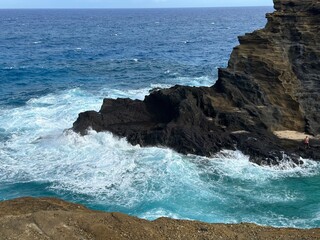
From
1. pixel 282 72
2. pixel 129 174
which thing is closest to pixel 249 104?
pixel 282 72

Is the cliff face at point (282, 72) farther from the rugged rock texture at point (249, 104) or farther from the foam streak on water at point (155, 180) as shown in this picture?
the foam streak on water at point (155, 180)

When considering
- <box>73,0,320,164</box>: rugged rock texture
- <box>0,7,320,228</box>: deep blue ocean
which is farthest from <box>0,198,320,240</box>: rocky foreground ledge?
<box>73,0,320,164</box>: rugged rock texture

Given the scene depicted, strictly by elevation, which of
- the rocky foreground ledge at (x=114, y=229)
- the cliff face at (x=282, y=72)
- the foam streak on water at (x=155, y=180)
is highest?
the cliff face at (x=282, y=72)

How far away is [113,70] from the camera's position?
69.7m

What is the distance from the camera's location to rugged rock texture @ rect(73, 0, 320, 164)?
33.9 m

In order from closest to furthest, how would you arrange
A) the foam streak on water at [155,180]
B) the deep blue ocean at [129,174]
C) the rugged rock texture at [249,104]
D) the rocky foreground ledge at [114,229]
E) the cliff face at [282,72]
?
the rocky foreground ledge at [114,229]
the foam streak on water at [155,180]
the deep blue ocean at [129,174]
the rugged rock texture at [249,104]
the cliff face at [282,72]

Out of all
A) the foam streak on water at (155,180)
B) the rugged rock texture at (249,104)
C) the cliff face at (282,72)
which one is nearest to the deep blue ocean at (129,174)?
the foam streak on water at (155,180)

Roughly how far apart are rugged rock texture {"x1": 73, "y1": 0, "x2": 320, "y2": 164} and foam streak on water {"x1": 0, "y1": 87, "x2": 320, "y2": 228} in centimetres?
129

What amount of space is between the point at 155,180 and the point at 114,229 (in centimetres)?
1179

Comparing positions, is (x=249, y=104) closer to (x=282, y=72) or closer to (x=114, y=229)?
(x=282, y=72)

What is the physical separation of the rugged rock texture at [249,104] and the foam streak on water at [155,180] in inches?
50.7

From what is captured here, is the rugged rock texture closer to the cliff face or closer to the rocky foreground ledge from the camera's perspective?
the cliff face

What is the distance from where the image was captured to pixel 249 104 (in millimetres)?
36781

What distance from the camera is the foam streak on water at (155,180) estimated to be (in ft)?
83.9
